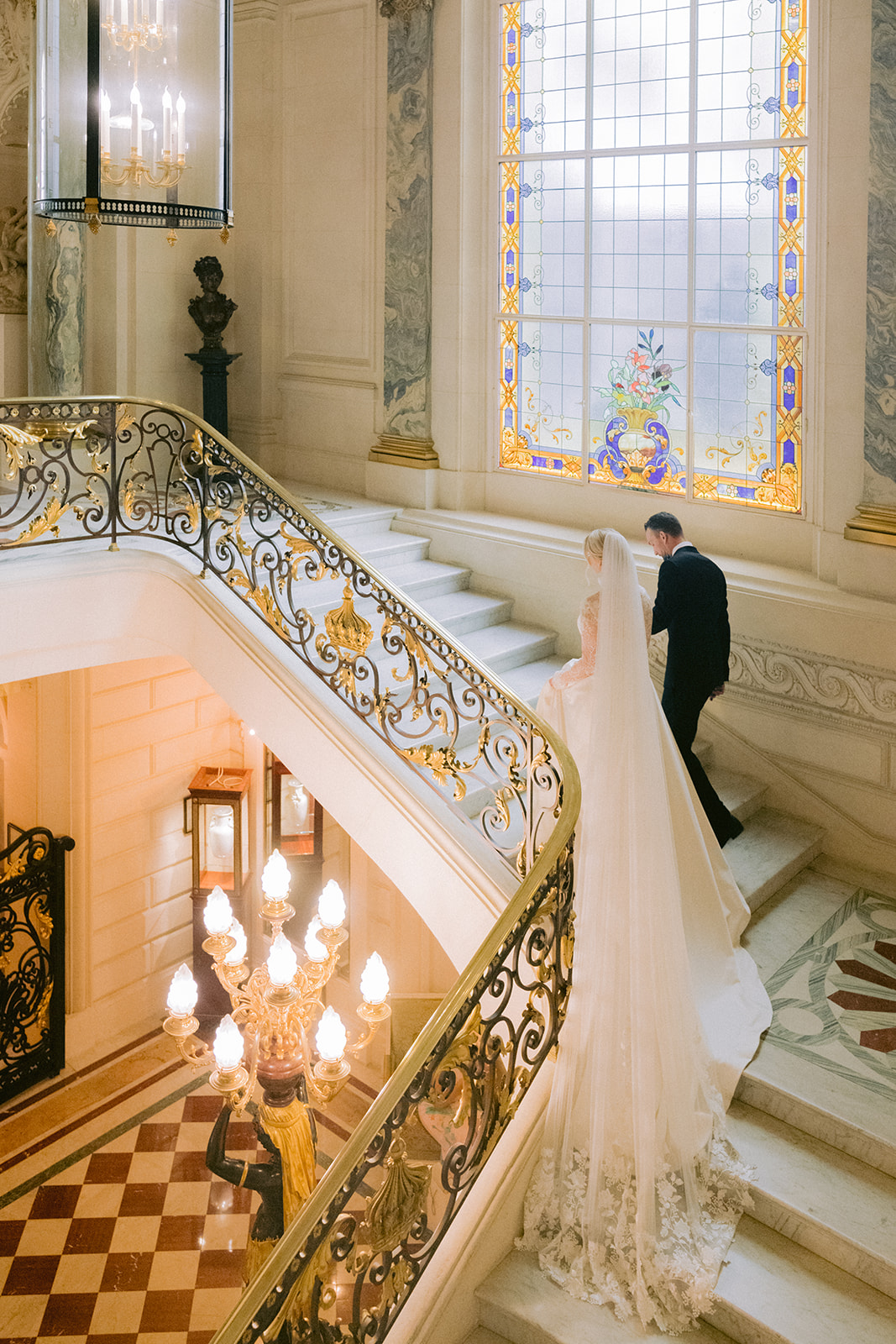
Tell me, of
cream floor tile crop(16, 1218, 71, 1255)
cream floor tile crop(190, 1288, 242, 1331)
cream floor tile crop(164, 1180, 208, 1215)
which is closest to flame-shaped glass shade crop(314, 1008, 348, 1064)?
cream floor tile crop(190, 1288, 242, 1331)

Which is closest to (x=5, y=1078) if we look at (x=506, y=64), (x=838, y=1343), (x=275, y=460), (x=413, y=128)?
(x=275, y=460)

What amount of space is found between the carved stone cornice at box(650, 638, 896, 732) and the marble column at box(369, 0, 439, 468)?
114 inches

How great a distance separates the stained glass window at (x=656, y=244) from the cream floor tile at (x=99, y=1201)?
5448 mm

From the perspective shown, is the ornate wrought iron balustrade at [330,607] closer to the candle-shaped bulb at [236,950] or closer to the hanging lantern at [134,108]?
the candle-shaped bulb at [236,950]

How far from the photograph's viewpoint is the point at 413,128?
7.81 metres

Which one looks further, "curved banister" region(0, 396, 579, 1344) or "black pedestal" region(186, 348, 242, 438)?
"black pedestal" region(186, 348, 242, 438)

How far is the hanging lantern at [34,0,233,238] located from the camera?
4.23 meters

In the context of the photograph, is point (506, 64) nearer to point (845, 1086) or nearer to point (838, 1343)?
point (845, 1086)

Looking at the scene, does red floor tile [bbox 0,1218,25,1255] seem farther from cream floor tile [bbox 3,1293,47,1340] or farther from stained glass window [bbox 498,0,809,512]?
stained glass window [bbox 498,0,809,512]

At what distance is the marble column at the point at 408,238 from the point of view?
7.74m

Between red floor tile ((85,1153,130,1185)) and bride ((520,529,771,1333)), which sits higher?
bride ((520,529,771,1333))

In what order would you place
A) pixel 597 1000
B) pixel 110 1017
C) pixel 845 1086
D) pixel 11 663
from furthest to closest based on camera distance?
pixel 110 1017, pixel 11 663, pixel 845 1086, pixel 597 1000

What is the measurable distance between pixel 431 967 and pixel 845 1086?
446cm

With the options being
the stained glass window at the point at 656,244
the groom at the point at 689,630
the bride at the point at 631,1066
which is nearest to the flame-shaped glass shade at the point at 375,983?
the bride at the point at 631,1066
